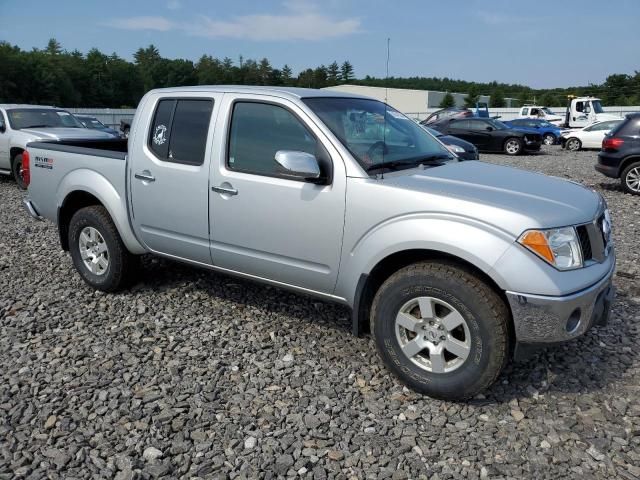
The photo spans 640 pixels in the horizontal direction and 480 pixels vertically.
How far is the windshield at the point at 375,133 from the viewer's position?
12.2 feet

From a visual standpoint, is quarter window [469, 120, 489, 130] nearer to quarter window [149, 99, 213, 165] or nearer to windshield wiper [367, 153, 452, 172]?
windshield wiper [367, 153, 452, 172]

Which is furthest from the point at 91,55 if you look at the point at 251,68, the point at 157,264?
the point at 157,264

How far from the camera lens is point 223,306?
15.9ft

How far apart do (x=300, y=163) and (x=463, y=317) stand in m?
1.35

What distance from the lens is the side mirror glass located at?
134 inches

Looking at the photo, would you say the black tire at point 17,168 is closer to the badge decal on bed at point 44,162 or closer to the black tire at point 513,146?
the badge decal on bed at point 44,162

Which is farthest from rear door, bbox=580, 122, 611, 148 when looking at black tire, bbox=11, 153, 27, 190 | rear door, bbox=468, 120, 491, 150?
black tire, bbox=11, 153, 27, 190

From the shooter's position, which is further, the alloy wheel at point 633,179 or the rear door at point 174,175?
the alloy wheel at point 633,179

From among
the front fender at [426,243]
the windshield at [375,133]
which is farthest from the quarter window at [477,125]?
the front fender at [426,243]

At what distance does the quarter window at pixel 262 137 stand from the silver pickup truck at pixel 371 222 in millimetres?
10

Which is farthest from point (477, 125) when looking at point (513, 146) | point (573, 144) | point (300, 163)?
point (300, 163)

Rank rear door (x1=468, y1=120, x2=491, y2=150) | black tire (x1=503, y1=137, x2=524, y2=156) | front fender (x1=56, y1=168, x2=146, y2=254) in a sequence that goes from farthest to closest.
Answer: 1. rear door (x1=468, y1=120, x2=491, y2=150)
2. black tire (x1=503, y1=137, x2=524, y2=156)
3. front fender (x1=56, y1=168, x2=146, y2=254)

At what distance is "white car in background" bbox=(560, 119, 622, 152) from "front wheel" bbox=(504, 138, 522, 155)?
3716 mm

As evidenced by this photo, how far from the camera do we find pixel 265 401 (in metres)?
3.39
